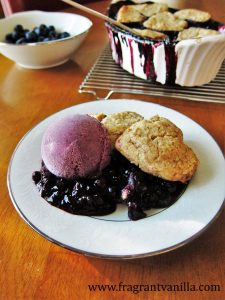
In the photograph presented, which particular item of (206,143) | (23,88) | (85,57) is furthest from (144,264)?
(85,57)

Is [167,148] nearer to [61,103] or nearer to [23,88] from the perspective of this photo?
[61,103]

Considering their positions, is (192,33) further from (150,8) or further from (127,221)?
(127,221)

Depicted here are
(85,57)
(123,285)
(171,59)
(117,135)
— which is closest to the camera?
(123,285)

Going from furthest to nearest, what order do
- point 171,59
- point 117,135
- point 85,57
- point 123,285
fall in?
1. point 85,57
2. point 171,59
3. point 117,135
4. point 123,285

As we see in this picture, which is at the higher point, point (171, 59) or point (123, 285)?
point (171, 59)

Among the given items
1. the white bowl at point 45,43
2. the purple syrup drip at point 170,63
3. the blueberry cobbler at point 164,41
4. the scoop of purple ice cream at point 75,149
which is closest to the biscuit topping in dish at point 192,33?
the blueberry cobbler at point 164,41

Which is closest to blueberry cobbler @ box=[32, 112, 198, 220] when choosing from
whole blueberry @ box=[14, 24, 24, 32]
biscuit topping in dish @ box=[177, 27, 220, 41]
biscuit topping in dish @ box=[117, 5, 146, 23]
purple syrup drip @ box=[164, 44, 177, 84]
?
purple syrup drip @ box=[164, 44, 177, 84]

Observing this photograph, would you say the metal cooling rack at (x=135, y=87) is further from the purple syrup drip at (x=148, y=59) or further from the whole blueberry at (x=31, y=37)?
the whole blueberry at (x=31, y=37)
